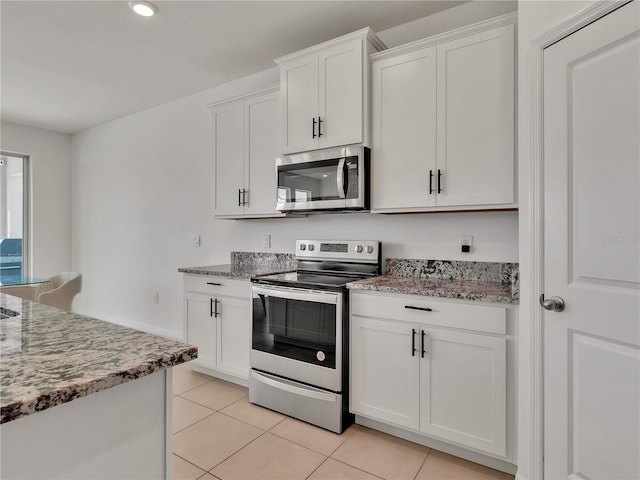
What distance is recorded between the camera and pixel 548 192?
1605 mm

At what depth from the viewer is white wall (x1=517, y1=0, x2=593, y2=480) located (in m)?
1.67

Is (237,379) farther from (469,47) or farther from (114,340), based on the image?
(469,47)

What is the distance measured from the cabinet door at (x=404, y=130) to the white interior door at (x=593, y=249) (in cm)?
70

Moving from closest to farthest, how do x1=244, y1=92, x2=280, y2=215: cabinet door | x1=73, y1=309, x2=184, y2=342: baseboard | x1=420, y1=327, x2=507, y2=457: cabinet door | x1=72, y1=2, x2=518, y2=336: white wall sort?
x1=420, y1=327, x2=507, y2=457: cabinet door
x1=72, y1=2, x2=518, y2=336: white wall
x1=244, y1=92, x2=280, y2=215: cabinet door
x1=73, y1=309, x2=184, y2=342: baseboard

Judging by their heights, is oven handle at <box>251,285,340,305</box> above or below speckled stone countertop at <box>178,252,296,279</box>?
below

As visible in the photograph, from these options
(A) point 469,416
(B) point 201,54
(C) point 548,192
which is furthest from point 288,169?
(A) point 469,416

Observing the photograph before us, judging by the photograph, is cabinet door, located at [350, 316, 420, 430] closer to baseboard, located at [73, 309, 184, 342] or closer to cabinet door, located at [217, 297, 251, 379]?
cabinet door, located at [217, 297, 251, 379]

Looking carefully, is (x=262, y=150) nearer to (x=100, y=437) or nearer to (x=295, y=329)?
(x=295, y=329)

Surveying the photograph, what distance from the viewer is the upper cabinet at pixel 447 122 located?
198cm

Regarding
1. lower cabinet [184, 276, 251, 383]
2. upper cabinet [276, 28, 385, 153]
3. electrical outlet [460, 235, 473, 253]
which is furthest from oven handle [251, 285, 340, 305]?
upper cabinet [276, 28, 385, 153]

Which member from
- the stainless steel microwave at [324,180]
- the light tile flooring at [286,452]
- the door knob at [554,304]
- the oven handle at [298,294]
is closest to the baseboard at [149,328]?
the light tile flooring at [286,452]

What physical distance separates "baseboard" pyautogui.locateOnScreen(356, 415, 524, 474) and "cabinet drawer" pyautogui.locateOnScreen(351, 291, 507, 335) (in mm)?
699

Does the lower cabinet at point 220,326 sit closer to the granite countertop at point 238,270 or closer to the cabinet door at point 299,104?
the granite countertop at point 238,270

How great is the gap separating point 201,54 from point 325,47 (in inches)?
47.8
